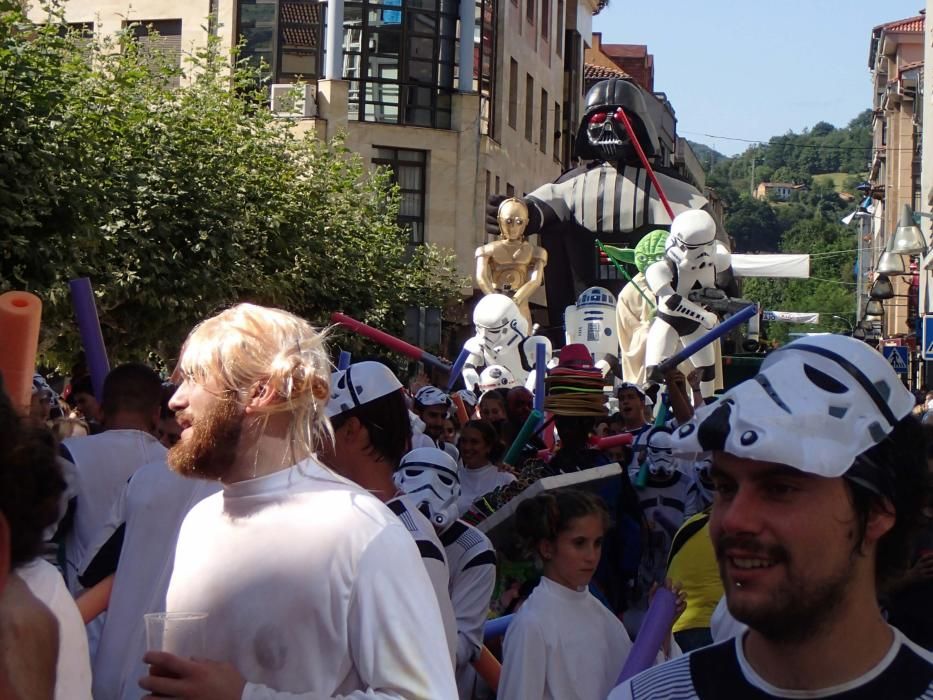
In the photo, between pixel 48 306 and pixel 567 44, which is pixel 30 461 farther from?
pixel 567 44

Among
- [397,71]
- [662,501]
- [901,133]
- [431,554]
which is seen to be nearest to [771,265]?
[397,71]

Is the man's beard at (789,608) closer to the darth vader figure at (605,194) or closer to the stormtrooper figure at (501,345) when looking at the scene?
the stormtrooper figure at (501,345)

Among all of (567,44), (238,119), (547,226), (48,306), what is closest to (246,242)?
(238,119)

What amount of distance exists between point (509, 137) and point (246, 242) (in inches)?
803

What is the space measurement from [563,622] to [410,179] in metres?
35.3

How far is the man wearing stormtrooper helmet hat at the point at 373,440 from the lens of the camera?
175 inches

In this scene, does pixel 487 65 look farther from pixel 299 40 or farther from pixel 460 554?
pixel 460 554

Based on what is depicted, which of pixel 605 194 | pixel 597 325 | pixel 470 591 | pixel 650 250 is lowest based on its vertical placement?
pixel 470 591

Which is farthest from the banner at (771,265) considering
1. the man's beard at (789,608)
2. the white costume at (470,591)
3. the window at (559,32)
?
the man's beard at (789,608)

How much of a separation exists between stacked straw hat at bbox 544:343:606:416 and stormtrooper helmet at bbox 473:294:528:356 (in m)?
9.04

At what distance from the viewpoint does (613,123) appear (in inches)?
814

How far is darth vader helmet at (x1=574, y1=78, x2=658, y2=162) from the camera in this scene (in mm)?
20766

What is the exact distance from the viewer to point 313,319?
92.4 ft

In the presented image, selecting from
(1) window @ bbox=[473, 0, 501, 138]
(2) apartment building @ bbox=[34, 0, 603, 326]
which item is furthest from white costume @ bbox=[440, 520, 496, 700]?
(1) window @ bbox=[473, 0, 501, 138]
